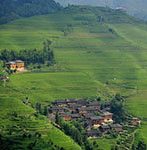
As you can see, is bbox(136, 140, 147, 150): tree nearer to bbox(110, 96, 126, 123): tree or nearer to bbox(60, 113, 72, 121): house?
bbox(110, 96, 126, 123): tree

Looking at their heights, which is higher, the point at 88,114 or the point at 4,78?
the point at 4,78

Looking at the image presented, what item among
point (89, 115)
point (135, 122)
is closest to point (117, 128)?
point (135, 122)

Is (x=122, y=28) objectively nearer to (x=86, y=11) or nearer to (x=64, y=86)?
(x=86, y=11)

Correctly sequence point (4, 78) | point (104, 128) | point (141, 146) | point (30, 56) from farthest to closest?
point (30, 56) < point (4, 78) < point (104, 128) < point (141, 146)

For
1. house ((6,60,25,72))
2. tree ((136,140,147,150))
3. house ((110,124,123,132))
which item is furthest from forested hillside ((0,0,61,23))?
tree ((136,140,147,150))

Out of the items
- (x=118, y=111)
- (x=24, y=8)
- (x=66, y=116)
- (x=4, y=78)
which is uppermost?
(x=24, y=8)

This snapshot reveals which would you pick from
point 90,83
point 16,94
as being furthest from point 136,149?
point 90,83

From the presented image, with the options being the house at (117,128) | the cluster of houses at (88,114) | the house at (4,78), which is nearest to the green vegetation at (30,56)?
the house at (4,78)

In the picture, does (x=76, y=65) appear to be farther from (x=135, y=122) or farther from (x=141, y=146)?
(x=141, y=146)
